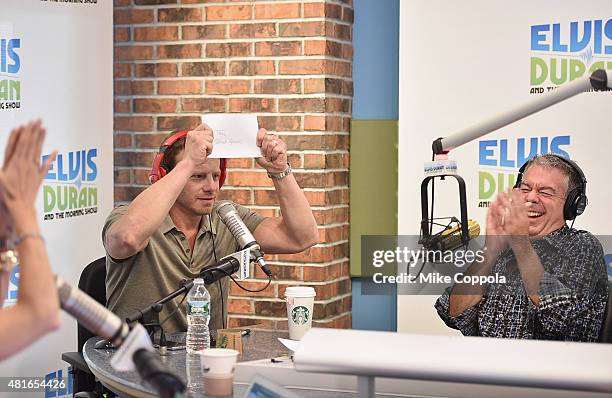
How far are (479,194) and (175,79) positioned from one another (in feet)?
4.90

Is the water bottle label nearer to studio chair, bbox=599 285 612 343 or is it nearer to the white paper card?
the white paper card

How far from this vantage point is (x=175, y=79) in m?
4.23

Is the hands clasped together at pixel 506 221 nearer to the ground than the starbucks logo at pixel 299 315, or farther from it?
farther from it

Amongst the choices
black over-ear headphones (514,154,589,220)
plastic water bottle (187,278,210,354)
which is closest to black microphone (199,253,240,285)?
plastic water bottle (187,278,210,354)

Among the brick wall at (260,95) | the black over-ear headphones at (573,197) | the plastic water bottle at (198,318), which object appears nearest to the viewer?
the plastic water bottle at (198,318)

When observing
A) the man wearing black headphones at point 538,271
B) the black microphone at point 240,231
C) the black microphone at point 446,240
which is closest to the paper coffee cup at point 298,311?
the black microphone at point 240,231

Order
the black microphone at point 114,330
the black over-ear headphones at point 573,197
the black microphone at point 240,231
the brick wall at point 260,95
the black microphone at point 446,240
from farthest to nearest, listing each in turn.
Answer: the brick wall at point 260,95
the black microphone at point 446,240
the black over-ear headphones at point 573,197
the black microphone at point 240,231
the black microphone at point 114,330

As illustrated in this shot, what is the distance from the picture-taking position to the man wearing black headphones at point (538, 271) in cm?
287

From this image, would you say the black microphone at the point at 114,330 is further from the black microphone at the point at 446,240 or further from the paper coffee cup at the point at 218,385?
the black microphone at the point at 446,240

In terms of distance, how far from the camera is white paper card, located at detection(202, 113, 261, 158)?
113 inches

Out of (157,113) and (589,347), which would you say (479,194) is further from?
(589,347)

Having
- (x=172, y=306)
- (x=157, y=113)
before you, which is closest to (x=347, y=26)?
(x=157, y=113)

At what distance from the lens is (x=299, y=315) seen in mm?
2760

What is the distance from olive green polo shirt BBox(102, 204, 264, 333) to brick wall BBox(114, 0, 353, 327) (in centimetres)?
104
